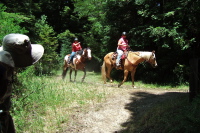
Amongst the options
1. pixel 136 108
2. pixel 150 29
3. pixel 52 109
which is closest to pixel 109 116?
pixel 136 108

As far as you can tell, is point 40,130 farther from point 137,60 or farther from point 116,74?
point 116,74

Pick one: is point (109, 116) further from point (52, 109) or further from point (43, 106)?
point (43, 106)

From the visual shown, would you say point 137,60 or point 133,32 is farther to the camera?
point 133,32

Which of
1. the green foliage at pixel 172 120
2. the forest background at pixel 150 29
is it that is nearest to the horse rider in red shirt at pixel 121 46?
the forest background at pixel 150 29

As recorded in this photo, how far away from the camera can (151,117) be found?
503 cm

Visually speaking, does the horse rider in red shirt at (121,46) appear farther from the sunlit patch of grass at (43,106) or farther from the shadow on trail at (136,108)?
the sunlit patch of grass at (43,106)

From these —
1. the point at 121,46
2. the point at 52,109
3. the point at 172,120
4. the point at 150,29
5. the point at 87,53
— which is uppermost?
the point at 150,29

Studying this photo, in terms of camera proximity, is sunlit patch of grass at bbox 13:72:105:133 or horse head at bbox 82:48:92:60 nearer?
sunlit patch of grass at bbox 13:72:105:133

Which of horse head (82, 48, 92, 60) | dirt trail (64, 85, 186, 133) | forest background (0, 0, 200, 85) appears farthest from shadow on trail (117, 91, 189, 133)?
horse head (82, 48, 92, 60)

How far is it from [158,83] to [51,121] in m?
9.27

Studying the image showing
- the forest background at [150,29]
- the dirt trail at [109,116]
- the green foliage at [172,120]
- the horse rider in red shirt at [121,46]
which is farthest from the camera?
the horse rider in red shirt at [121,46]

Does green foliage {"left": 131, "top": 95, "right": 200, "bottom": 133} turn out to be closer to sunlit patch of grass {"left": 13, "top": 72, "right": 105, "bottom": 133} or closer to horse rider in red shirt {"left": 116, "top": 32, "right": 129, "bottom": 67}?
sunlit patch of grass {"left": 13, "top": 72, "right": 105, "bottom": 133}

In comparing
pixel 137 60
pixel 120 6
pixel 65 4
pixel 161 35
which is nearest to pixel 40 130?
pixel 137 60

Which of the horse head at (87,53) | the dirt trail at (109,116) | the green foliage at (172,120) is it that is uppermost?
the horse head at (87,53)
